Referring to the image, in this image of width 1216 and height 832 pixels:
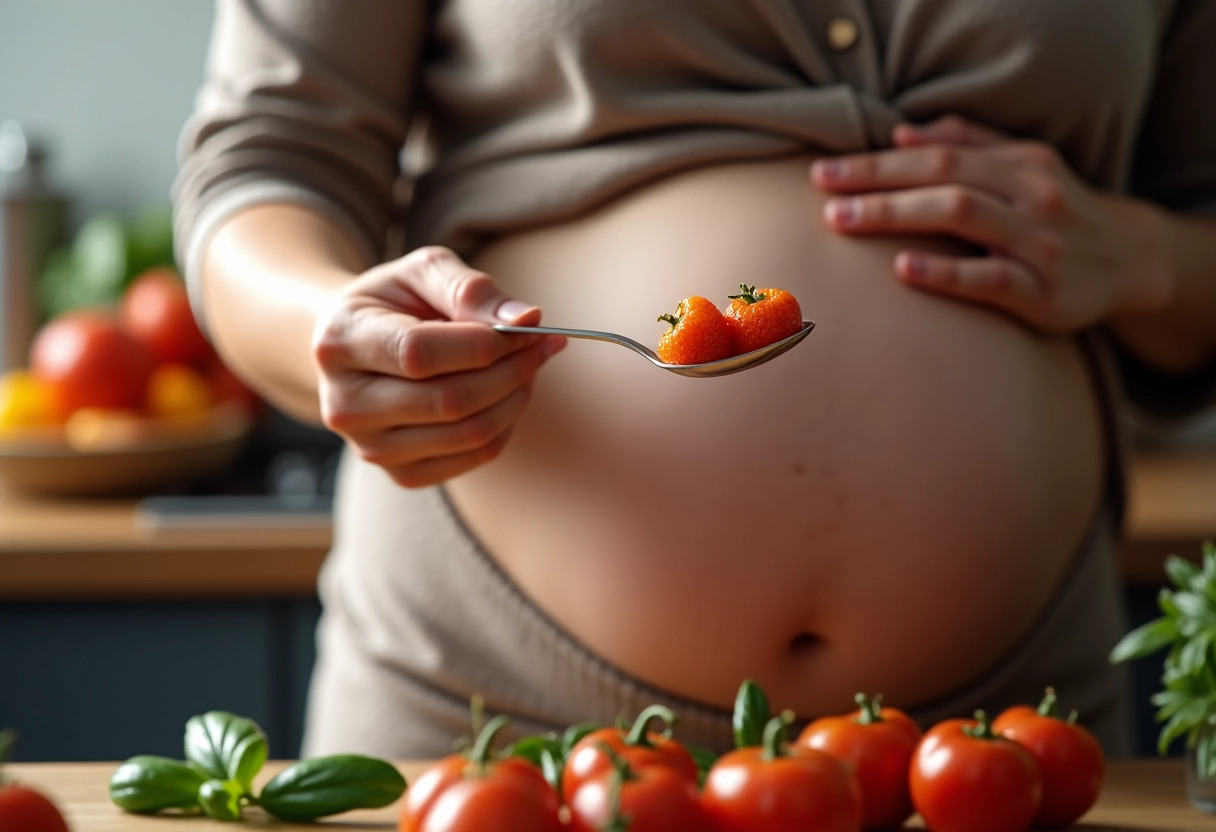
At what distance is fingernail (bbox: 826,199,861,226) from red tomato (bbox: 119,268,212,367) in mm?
1136

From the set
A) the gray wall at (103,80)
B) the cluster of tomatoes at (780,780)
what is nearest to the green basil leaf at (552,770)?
the cluster of tomatoes at (780,780)

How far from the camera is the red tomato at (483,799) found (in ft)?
1.57

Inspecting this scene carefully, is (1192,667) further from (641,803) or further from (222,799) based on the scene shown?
(222,799)

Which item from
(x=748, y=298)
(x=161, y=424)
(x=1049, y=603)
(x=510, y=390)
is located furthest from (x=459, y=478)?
(x=161, y=424)

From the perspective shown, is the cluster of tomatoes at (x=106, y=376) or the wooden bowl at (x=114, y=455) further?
the cluster of tomatoes at (x=106, y=376)

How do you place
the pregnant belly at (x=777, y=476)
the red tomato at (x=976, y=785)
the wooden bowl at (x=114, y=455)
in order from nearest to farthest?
the red tomato at (x=976, y=785) → the pregnant belly at (x=777, y=476) → the wooden bowl at (x=114, y=455)

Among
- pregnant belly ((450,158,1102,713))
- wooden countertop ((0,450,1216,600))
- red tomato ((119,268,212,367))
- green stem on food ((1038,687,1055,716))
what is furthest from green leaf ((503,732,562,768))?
red tomato ((119,268,212,367))

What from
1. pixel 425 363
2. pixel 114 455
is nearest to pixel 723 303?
pixel 425 363

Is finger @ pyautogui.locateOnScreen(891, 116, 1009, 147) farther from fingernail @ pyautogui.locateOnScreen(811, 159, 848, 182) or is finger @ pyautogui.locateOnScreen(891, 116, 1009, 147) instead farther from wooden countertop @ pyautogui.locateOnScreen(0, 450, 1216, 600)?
wooden countertop @ pyautogui.locateOnScreen(0, 450, 1216, 600)

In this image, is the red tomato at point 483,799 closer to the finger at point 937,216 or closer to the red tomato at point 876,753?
the red tomato at point 876,753

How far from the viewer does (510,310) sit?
576 mm

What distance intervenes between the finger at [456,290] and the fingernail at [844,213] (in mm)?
215

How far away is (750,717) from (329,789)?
19cm

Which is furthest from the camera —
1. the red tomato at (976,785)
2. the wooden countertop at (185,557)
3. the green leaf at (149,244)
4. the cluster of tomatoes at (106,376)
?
the green leaf at (149,244)
